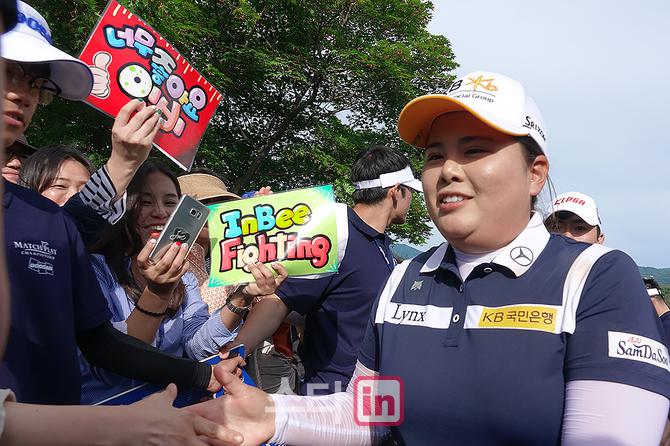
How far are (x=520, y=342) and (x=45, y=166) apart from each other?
8.29 ft

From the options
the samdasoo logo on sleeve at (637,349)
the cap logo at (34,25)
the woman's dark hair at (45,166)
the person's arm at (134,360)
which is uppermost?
the cap logo at (34,25)

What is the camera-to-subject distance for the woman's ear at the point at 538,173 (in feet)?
6.19

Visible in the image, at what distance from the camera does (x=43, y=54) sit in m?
1.86

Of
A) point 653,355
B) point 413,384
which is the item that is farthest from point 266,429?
point 653,355

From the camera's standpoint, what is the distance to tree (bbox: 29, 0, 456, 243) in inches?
522

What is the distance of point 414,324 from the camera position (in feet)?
6.02

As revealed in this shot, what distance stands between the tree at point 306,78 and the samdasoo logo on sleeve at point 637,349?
36.5 feet

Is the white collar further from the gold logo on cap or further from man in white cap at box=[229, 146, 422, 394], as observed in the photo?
man in white cap at box=[229, 146, 422, 394]

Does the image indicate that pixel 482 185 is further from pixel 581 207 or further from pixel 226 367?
pixel 581 207

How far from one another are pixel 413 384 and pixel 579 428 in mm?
473

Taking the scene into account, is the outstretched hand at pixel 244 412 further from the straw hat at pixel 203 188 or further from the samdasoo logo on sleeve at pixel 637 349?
the straw hat at pixel 203 188

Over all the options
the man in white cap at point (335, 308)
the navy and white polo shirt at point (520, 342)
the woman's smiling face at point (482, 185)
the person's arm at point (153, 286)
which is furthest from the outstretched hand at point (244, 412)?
the man in white cap at point (335, 308)

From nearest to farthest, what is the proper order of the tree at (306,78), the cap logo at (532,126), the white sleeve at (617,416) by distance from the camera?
the white sleeve at (617,416), the cap logo at (532,126), the tree at (306,78)

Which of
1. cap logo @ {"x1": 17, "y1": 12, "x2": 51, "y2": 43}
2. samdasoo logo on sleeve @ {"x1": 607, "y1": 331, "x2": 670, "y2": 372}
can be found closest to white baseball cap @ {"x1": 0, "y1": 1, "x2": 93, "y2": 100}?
cap logo @ {"x1": 17, "y1": 12, "x2": 51, "y2": 43}
